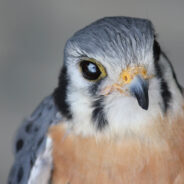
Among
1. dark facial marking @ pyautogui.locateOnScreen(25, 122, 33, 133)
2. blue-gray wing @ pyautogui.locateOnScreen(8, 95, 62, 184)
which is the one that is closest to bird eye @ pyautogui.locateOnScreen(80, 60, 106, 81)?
blue-gray wing @ pyautogui.locateOnScreen(8, 95, 62, 184)

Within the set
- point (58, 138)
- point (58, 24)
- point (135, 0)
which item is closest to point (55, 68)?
point (58, 24)

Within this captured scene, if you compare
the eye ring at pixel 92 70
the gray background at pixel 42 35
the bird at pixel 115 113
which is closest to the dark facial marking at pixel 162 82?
the bird at pixel 115 113

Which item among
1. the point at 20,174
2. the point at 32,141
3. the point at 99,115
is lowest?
the point at 20,174

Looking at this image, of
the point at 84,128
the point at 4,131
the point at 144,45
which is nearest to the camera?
the point at 144,45

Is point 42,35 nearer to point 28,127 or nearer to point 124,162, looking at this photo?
point 28,127

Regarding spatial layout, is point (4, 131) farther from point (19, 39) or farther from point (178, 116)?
point (178, 116)

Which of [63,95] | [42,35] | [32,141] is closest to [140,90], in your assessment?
[63,95]

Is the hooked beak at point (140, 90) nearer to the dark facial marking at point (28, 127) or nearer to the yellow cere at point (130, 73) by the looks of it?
the yellow cere at point (130, 73)
